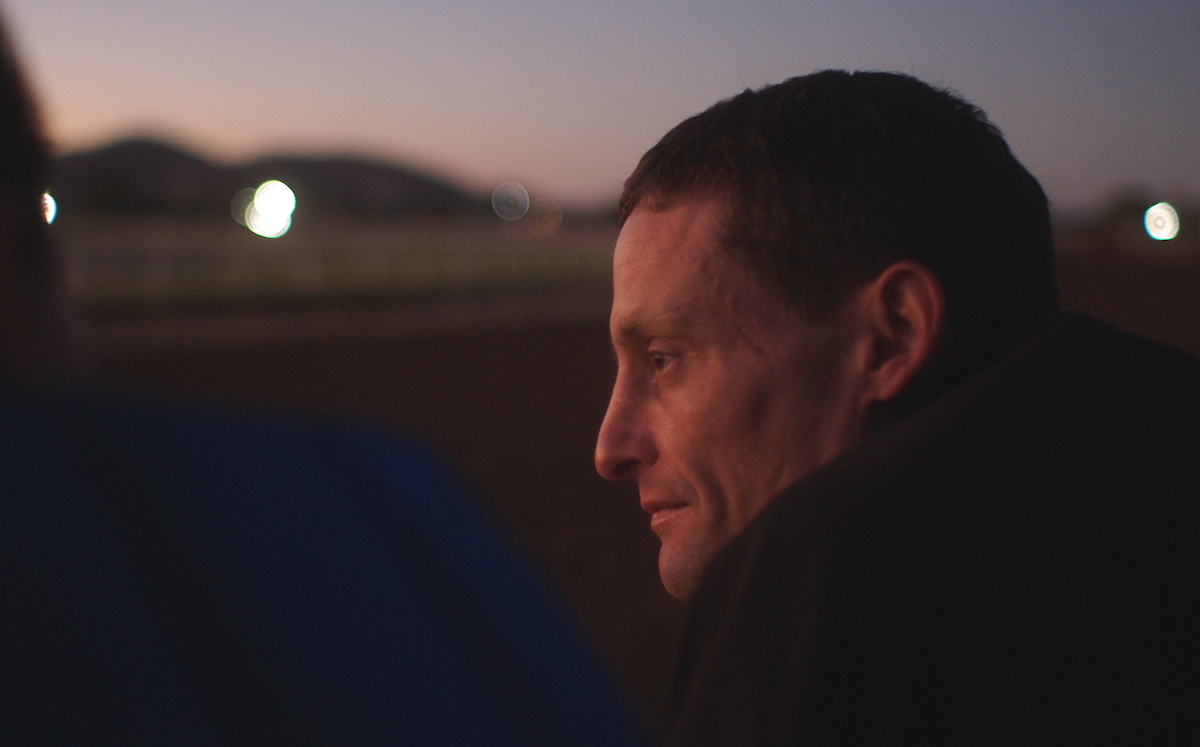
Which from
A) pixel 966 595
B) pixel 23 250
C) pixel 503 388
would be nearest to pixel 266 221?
pixel 503 388

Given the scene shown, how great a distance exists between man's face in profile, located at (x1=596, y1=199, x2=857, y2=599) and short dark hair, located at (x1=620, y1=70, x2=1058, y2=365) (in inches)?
2.3

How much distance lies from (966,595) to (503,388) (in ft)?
45.2

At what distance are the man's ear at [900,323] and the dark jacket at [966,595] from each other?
0.98 ft

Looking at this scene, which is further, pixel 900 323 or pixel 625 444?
pixel 625 444

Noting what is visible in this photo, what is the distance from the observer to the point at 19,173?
0.59 m

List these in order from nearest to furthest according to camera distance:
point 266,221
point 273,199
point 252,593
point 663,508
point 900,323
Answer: point 252,593
point 900,323
point 663,508
point 266,221
point 273,199

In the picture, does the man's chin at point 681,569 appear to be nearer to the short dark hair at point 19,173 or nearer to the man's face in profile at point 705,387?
the man's face in profile at point 705,387

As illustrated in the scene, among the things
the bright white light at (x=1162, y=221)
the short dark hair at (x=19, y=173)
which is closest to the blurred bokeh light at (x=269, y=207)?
the short dark hair at (x=19, y=173)

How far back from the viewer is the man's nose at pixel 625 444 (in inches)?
72.4

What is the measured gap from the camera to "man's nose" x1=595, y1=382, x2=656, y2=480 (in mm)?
1839

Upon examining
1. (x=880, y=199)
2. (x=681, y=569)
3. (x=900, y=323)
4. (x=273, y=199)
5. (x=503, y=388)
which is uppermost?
(x=273, y=199)

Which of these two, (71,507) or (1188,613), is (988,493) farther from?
(71,507)

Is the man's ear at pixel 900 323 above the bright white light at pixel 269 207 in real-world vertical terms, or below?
below

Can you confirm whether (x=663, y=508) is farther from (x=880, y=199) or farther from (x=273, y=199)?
(x=273, y=199)
